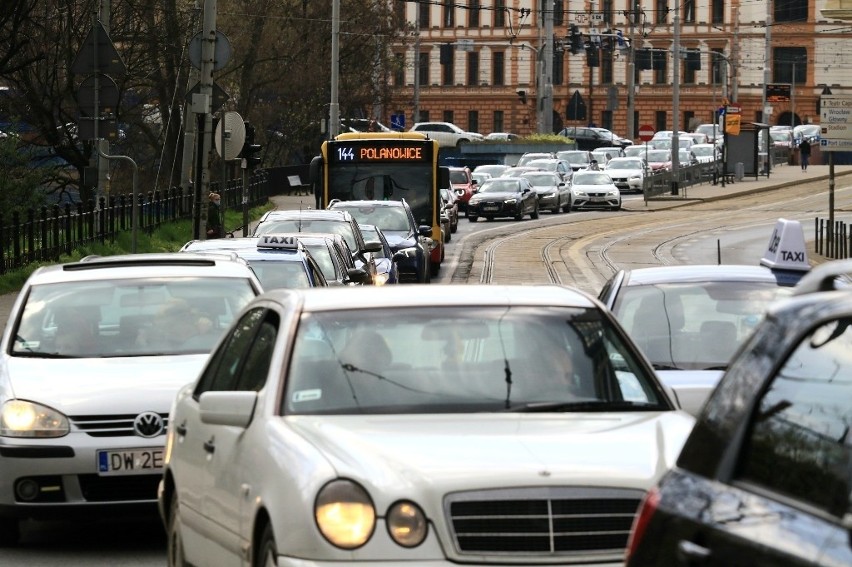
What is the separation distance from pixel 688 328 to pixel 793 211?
47.0 metres

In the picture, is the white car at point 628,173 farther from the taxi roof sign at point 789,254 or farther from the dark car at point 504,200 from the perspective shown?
the taxi roof sign at point 789,254

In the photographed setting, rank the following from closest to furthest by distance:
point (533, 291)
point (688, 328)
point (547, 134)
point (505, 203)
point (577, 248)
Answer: point (533, 291) → point (688, 328) → point (577, 248) → point (505, 203) → point (547, 134)

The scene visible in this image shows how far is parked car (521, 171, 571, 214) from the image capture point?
58.8 m

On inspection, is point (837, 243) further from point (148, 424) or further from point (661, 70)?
point (661, 70)

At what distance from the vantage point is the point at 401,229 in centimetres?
2953

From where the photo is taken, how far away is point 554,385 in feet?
20.8

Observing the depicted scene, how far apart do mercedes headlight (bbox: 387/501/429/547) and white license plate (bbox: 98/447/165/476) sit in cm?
373

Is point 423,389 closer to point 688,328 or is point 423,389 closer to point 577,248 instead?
point 688,328

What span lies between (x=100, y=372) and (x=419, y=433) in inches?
153

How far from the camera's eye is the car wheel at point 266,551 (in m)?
5.41

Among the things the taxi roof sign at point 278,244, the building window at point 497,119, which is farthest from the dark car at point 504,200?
the building window at point 497,119

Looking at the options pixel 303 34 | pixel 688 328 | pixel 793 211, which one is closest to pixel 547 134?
pixel 303 34

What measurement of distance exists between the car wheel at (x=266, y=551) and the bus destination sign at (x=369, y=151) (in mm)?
28440

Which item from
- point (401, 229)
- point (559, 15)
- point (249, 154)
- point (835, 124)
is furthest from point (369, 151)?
point (559, 15)
